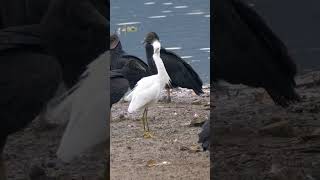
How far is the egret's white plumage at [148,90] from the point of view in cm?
212

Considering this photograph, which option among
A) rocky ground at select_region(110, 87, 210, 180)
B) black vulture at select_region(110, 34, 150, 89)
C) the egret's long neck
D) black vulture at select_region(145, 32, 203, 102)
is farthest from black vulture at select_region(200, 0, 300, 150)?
the egret's long neck

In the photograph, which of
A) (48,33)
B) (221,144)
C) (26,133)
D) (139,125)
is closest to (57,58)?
(48,33)

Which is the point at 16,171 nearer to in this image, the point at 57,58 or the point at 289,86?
the point at 57,58

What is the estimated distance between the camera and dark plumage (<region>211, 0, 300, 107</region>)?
46.6 inches

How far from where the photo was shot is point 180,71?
223 centimetres

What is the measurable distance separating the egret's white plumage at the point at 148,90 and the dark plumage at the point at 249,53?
88 centimetres

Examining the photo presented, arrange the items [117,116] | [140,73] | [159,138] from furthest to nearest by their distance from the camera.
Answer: [140,73] < [117,116] < [159,138]

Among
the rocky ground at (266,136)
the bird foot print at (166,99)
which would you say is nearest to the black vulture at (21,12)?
the rocky ground at (266,136)

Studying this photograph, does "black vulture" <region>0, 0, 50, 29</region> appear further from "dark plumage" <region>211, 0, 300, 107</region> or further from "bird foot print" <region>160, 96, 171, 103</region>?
"bird foot print" <region>160, 96, 171, 103</region>

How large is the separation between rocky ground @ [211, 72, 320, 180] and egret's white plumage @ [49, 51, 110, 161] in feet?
0.79

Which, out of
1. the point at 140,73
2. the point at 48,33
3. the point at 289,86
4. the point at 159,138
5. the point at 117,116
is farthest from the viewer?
the point at 140,73

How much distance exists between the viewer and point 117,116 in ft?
6.86

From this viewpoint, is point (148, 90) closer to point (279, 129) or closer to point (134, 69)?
point (134, 69)

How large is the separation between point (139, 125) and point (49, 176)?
3.36 feet
